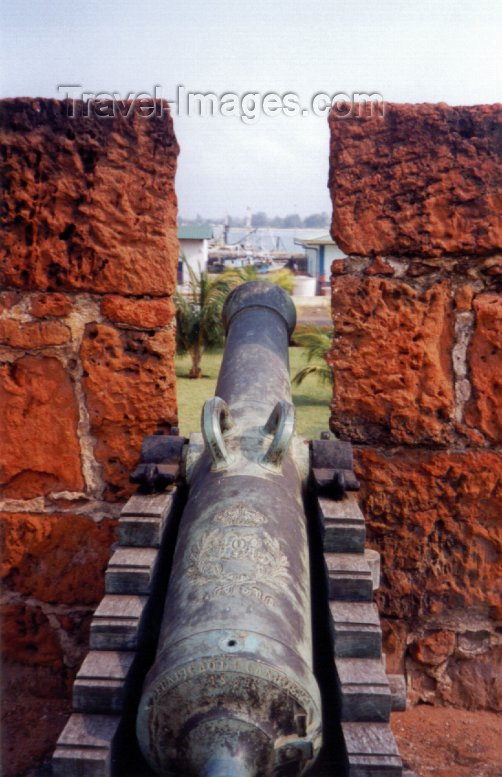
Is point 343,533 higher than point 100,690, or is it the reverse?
point 343,533

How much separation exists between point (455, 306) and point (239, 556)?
1244 millimetres

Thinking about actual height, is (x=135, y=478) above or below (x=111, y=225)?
below

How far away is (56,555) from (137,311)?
912mm

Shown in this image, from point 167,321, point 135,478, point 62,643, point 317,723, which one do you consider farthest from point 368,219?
point 62,643

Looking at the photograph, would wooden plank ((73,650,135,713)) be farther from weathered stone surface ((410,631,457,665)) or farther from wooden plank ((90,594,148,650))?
weathered stone surface ((410,631,457,665))

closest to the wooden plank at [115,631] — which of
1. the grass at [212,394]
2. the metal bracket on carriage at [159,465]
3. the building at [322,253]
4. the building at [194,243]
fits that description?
the metal bracket on carriage at [159,465]

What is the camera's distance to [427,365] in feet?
8.65

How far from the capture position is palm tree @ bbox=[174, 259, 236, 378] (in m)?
16.1

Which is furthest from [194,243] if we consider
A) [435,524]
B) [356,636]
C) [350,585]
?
[356,636]

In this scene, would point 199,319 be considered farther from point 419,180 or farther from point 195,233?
point 195,233

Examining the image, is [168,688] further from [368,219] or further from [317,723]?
[368,219]

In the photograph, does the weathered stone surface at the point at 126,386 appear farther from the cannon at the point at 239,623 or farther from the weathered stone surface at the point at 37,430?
the cannon at the point at 239,623

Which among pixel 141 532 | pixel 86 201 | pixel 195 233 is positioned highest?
pixel 86 201

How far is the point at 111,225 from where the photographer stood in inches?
104
